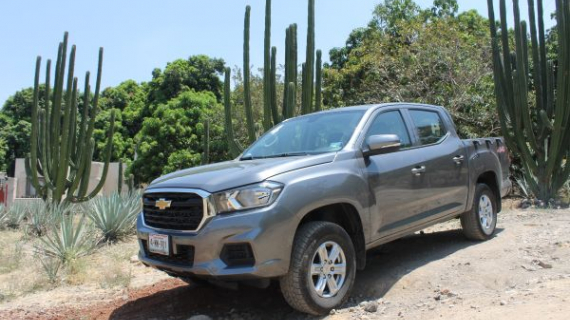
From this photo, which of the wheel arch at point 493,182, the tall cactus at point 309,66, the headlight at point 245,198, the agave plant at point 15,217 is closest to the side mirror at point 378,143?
the headlight at point 245,198

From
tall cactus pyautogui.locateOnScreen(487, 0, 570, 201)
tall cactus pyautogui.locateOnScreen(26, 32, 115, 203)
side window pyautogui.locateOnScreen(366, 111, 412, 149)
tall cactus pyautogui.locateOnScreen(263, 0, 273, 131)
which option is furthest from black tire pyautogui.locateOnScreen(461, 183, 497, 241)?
tall cactus pyautogui.locateOnScreen(26, 32, 115, 203)

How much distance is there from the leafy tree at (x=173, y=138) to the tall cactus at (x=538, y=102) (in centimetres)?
1604

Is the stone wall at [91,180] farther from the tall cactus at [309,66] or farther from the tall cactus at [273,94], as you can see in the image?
the tall cactus at [309,66]

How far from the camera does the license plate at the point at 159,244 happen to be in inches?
163

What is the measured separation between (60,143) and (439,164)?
365 inches

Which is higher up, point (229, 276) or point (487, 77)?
point (487, 77)

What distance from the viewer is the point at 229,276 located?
3.81 m

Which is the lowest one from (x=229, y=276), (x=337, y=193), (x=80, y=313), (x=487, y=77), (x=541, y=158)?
(x=80, y=313)

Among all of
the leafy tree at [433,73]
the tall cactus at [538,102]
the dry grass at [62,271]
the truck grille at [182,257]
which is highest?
the leafy tree at [433,73]

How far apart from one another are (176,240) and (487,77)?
1515 cm

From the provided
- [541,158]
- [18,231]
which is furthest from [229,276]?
[541,158]

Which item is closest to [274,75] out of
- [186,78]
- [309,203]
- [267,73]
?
[267,73]

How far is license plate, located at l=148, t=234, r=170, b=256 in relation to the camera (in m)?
4.13

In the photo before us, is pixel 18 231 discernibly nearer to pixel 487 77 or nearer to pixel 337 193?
pixel 337 193
